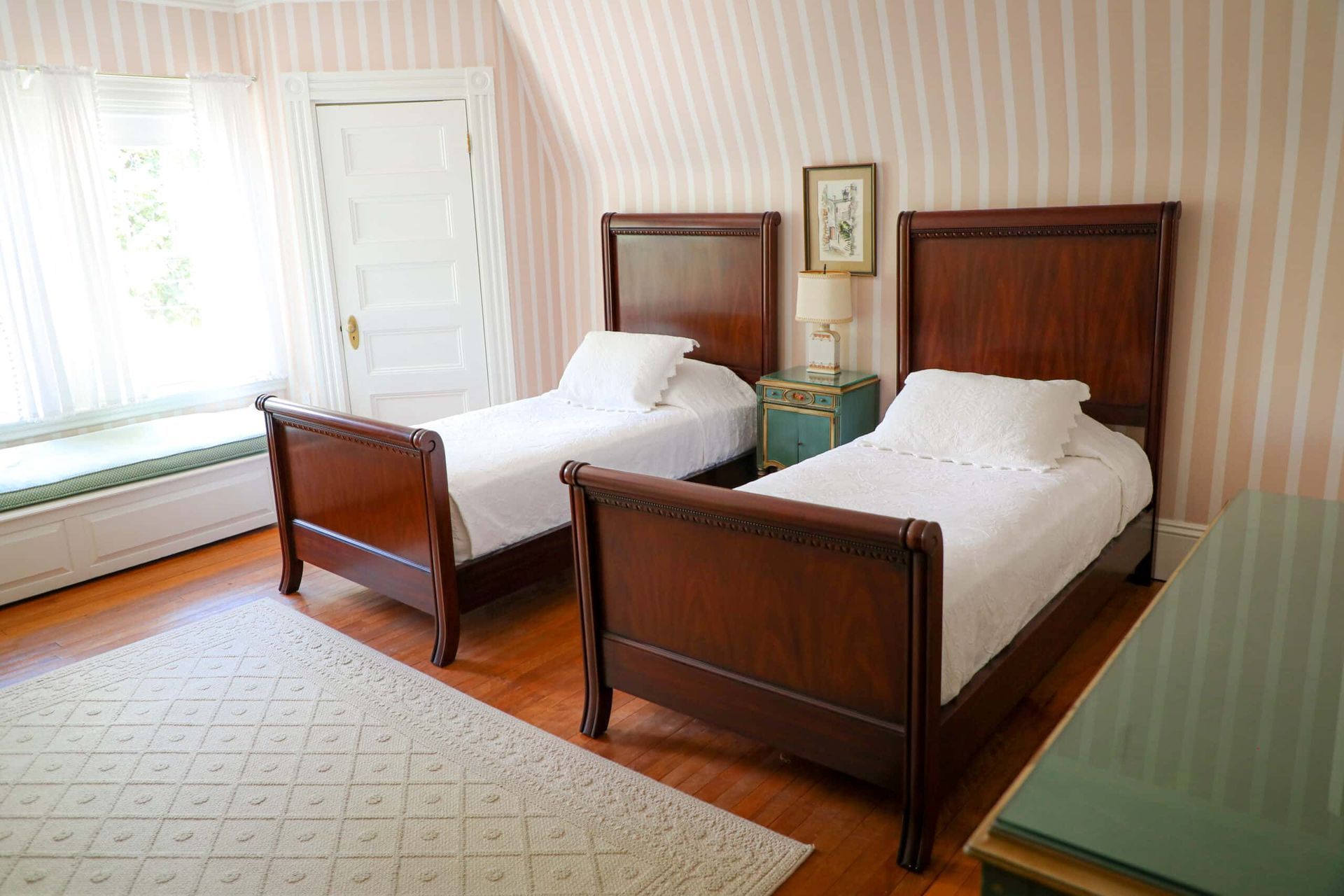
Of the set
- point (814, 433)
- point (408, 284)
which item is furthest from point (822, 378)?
point (408, 284)

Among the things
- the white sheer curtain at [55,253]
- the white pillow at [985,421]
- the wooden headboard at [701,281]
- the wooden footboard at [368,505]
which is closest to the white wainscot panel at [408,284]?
the wooden headboard at [701,281]

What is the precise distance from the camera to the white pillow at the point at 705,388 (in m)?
4.27

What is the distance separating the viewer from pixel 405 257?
16.5 ft

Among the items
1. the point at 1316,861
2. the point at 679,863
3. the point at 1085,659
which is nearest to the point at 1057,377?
the point at 1085,659

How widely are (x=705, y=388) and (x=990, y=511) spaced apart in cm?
182

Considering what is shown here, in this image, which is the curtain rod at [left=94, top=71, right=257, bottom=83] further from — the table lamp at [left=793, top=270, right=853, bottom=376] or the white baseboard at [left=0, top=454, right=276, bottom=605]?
the table lamp at [left=793, top=270, right=853, bottom=376]

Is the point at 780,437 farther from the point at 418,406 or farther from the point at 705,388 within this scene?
the point at 418,406

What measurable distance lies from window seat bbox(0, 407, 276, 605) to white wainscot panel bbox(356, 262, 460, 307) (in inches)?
34.0

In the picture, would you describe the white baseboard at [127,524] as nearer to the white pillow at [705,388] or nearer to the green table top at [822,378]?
the white pillow at [705,388]

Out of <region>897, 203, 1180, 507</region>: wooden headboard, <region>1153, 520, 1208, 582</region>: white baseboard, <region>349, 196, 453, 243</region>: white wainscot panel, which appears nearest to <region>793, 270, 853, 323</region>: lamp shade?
<region>897, 203, 1180, 507</region>: wooden headboard

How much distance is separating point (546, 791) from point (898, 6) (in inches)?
114

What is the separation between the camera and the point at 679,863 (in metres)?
2.22

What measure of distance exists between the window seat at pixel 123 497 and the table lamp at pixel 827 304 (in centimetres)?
258

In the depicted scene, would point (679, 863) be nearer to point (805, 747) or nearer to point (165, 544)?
point (805, 747)
